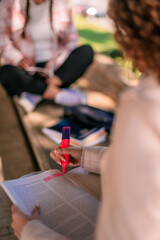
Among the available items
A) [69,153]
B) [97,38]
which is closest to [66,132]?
[69,153]

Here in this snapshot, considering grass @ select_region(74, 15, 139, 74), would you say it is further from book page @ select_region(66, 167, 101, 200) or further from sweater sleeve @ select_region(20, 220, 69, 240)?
sweater sleeve @ select_region(20, 220, 69, 240)

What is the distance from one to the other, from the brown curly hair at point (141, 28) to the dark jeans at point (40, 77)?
159 centimetres

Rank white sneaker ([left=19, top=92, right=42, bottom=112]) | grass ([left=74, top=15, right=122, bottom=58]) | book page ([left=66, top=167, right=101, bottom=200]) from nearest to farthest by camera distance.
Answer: book page ([left=66, top=167, right=101, bottom=200]), white sneaker ([left=19, top=92, right=42, bottom=112]), grass ([left=74, top=15, right=122, bottom=58])

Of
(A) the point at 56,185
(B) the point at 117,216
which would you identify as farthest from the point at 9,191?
(B) the point at 117,216

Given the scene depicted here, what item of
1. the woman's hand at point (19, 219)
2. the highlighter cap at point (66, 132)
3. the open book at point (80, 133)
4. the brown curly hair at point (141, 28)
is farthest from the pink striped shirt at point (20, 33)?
the brown curly hair at point (141, 28)

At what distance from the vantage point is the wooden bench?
5.64ft

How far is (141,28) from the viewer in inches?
24.7

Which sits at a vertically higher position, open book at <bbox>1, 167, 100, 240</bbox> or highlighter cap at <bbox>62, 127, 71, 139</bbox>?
highlighter cap at <bbox>62, 127, 71, 139</bbox>

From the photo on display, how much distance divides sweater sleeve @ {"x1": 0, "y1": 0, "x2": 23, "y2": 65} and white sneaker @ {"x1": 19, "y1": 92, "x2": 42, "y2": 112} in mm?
243

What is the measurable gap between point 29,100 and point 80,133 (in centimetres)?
56

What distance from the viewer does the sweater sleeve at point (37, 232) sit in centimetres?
78

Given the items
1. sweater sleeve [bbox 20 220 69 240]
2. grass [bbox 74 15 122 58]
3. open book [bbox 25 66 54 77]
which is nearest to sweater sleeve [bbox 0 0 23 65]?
open book [bbox 25 66 54 77]

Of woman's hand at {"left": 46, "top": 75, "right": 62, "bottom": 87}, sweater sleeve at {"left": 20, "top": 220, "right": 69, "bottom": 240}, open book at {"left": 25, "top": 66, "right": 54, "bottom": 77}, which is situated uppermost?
open book at {"left": 25, "top": 66, "right": 54, "bottom": 77}

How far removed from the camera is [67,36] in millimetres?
2430
